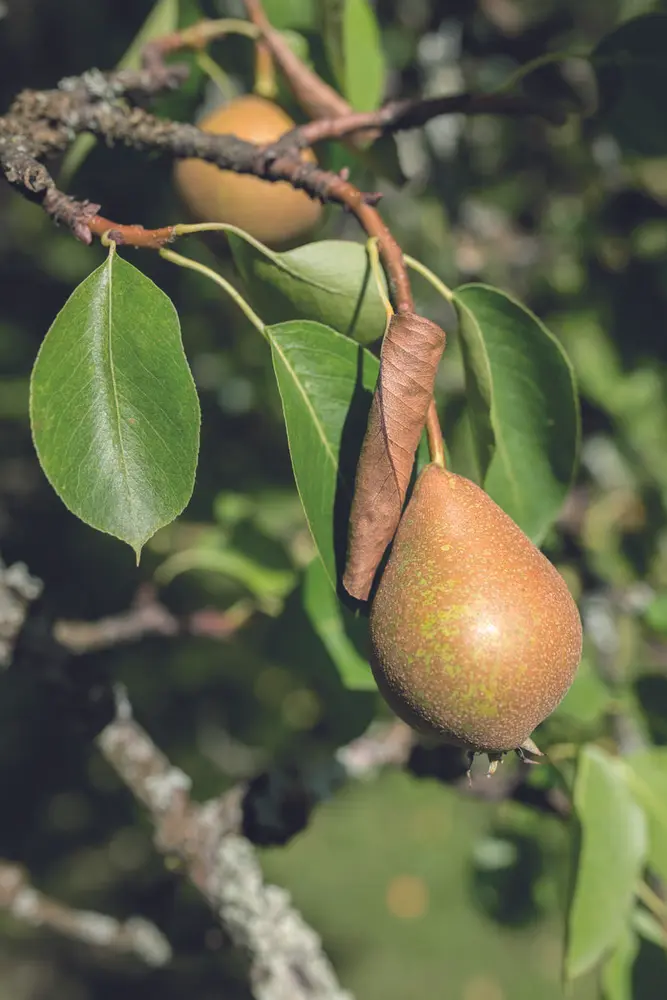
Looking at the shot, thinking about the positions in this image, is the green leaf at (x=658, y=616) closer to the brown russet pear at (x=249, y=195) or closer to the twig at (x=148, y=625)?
the twig at (x=148, y=625)

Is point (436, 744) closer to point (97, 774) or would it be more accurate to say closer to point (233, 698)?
point (233, 698)

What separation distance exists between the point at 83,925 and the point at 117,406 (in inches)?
45.2

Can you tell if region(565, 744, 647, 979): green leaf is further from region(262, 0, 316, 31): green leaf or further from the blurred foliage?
region(262, 0, 316, 31): green leaf

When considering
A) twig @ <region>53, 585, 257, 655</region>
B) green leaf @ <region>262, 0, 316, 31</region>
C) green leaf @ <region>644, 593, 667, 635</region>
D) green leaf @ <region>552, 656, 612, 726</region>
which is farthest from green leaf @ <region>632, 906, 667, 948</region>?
green leaf @ <region>262, 0, 316, 31</region>

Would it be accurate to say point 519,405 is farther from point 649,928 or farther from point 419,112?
point 649,928

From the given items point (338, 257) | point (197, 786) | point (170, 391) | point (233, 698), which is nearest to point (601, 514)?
point (233, 698)

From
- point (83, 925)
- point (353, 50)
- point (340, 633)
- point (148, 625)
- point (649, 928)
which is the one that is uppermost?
point (353, 50)

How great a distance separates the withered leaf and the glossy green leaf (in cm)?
92

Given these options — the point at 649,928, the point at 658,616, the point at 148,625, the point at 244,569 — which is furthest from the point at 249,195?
the point at 649,928

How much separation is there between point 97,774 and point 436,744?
1.25 meters

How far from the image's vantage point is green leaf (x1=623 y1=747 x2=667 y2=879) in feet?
4.66

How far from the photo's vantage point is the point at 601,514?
254cm

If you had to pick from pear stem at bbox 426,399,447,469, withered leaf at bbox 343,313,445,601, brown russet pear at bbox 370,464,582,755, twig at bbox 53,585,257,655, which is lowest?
twig at bbox 53,585,257,655

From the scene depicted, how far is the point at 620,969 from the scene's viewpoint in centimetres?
151
